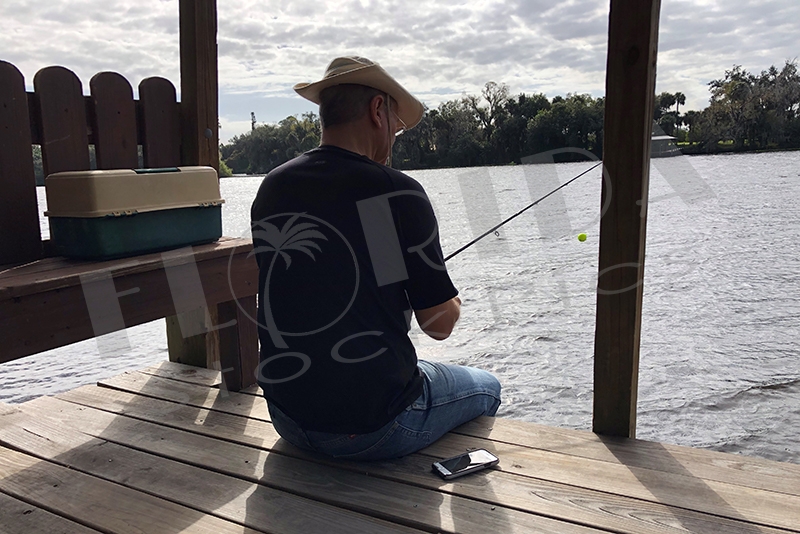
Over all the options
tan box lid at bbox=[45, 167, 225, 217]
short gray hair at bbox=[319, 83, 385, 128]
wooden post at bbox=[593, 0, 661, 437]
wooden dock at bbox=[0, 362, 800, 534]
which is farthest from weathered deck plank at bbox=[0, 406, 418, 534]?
short gray hair at bbox=[319, 83, 385, 128]

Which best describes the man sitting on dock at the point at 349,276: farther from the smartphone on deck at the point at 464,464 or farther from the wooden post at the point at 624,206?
the wooden post at the point at 624,206

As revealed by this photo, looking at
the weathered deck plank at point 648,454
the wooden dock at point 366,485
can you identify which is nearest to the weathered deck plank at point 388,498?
the wooden dock at point 366,485

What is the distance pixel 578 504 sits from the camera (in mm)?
1515

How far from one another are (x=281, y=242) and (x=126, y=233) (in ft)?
2.27

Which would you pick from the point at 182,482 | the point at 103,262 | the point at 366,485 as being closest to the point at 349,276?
the point at 366,485

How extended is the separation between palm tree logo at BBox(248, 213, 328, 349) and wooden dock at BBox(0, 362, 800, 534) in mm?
423

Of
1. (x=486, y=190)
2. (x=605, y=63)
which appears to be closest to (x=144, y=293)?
(x=605, y=63)

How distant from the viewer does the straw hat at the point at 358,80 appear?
1587 mm

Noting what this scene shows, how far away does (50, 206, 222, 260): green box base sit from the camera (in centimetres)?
192

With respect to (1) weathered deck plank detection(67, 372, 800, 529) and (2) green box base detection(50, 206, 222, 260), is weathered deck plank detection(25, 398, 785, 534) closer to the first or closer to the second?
(1) weathered deck plank detection(67, 372, 800, 529)

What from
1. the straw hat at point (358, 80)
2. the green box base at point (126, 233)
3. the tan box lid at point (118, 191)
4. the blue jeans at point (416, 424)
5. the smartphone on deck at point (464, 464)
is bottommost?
the smartphone on deck at point (464, 464)

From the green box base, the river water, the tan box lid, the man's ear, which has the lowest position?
the river water

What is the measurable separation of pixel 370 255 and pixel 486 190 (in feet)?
46.4

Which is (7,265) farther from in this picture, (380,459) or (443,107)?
(443,107)
